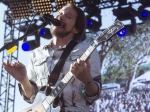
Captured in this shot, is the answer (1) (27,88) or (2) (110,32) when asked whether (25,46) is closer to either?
(1) (27,88)

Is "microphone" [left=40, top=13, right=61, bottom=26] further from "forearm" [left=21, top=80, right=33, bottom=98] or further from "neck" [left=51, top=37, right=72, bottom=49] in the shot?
"forearm" [left=21, top=80, right=33, bottom=98]

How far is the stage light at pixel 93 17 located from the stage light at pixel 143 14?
784 mm

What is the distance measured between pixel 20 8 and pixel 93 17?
149 cm

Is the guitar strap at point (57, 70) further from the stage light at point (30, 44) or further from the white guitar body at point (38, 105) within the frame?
the stage light at point (30, 44)

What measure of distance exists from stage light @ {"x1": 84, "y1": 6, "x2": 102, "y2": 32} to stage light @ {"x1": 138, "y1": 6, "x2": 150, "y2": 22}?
30.9 inches

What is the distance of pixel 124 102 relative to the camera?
23.5ft

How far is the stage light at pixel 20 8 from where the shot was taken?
25.4 feet

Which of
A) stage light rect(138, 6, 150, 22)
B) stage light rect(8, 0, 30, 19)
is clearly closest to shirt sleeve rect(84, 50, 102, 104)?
stage light rect(138, 6, 150, 22)

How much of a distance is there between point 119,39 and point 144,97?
1.35 metres

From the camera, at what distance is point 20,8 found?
7746mm

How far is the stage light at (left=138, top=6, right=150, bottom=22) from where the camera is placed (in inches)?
279

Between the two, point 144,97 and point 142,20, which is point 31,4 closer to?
point 142,20

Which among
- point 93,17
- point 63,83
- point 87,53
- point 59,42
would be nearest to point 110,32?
point 87,53

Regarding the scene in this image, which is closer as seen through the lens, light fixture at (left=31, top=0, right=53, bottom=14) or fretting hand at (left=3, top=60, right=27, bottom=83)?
fretting hand at (left=3, top=60, right=27, bottom=83)
